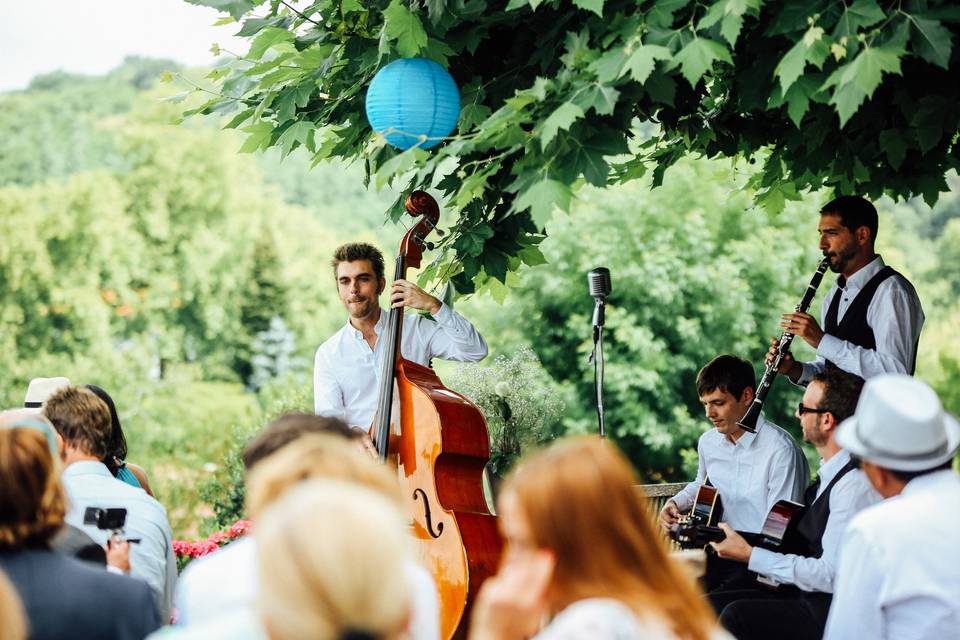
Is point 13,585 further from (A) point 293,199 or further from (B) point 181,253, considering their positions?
(A) point 293,199

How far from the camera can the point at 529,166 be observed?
Result: 422 cm

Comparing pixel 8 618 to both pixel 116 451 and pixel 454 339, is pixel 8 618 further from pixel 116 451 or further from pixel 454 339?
pixel 454 339

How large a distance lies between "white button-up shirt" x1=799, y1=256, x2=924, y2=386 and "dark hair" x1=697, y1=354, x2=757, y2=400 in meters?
0.40

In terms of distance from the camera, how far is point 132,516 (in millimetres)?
4016

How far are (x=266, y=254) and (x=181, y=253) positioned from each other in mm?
3268

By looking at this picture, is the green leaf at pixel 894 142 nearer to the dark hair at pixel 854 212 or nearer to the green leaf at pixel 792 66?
the dark hair at pixel 854 212

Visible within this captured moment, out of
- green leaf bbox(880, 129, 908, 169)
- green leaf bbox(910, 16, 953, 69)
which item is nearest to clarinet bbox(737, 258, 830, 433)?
green leaf bbox(880, 129, 908, 169)

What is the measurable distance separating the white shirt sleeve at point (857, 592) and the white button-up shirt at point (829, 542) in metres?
1.12

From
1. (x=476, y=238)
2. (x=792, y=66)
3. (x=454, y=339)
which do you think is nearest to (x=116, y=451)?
(x=454, y=339)

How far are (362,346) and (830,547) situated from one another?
258 centimetres

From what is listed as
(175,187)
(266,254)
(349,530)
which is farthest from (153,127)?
(349,530)

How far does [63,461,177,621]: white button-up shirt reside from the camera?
3969 mm

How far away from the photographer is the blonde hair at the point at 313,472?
2482 millimetres

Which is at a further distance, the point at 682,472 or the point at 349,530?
the point at 682,472
